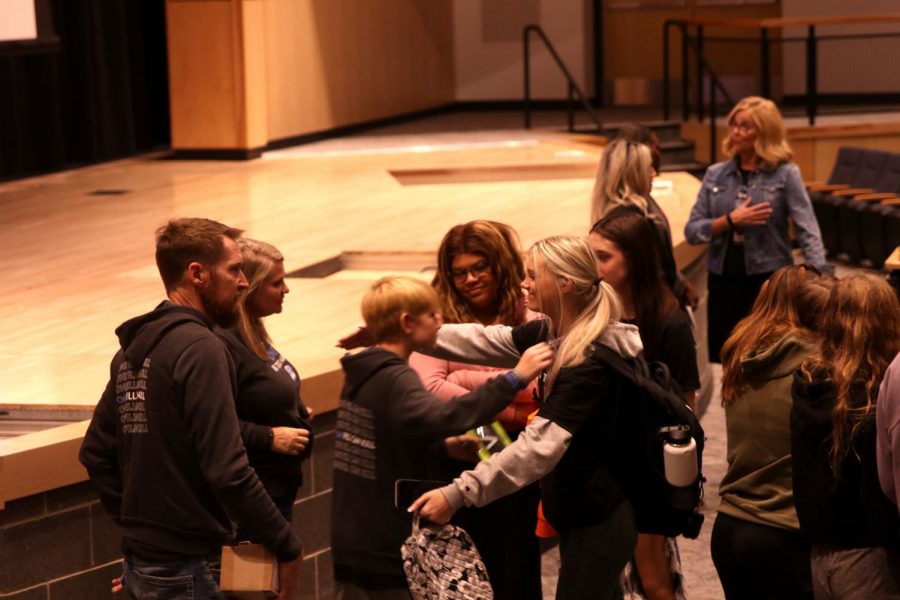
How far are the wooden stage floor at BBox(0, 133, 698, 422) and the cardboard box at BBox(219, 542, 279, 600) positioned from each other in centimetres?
162

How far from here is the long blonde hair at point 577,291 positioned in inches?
125

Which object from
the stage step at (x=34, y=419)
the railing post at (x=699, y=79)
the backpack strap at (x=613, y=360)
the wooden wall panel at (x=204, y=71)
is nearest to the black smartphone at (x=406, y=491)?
the backpack strap at (x=613, y=360)

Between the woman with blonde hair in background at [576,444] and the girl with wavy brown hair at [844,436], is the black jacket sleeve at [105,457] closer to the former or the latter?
the woman with blonde hair in background at [576,444]

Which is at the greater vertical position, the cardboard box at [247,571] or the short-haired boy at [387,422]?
the short-haired boy at [387,422]

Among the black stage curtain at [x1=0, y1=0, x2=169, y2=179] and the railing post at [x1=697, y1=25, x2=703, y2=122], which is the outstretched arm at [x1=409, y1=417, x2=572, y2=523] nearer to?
the black stage curtain at [x1=0, y1=0, x2=169, y2=179]

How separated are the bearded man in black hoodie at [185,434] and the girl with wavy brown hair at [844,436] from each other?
3.75ft

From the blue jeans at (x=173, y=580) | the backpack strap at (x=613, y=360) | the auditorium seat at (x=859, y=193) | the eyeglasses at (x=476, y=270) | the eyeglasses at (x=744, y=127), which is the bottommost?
the auditorium seat at (x=859, y=193)

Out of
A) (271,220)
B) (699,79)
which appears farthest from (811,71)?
(271,220)

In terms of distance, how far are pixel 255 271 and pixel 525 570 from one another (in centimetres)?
108

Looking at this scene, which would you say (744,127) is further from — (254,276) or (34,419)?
(34,419)

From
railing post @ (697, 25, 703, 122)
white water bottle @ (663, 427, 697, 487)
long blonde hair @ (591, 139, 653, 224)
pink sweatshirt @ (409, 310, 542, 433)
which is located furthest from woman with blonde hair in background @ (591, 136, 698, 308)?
railing post @ (697, 25, 703, 122)

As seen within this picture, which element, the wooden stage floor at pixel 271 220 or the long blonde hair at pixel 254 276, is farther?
the wooden stage floor at pixel 271 220

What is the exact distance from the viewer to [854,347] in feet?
10.1

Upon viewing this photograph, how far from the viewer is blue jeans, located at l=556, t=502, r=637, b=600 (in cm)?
328
